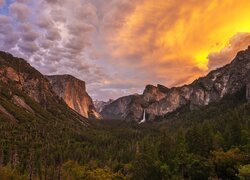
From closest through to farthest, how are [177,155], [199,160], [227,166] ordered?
1. [227,166]
2. [199,160]
3. [177,155]

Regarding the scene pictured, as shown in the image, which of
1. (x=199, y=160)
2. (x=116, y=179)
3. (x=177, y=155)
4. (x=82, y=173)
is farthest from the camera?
(x=82, y=173)

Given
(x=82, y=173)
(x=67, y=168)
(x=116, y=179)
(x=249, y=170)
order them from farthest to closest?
(x=67, y=168) < (x=82, y=173) < (x=116, y=179) < (x=249, y=170)

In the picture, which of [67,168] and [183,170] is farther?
[67,168]

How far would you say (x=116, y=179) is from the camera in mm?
141375

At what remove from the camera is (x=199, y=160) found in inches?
4806

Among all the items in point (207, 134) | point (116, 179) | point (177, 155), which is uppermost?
point (207, 134)

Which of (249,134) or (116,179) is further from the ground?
(249,134)

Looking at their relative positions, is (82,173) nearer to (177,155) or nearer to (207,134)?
(177,155)

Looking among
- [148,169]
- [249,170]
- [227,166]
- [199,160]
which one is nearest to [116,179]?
[148,169]

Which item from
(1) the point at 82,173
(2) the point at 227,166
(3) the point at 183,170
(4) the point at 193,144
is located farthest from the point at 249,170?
(1) the point at 82,173

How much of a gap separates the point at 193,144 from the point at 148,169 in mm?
21588

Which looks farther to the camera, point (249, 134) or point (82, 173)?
point (82, 173)

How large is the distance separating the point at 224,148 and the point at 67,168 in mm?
87525

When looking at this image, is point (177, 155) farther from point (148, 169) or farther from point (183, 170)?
point (148, 169)
